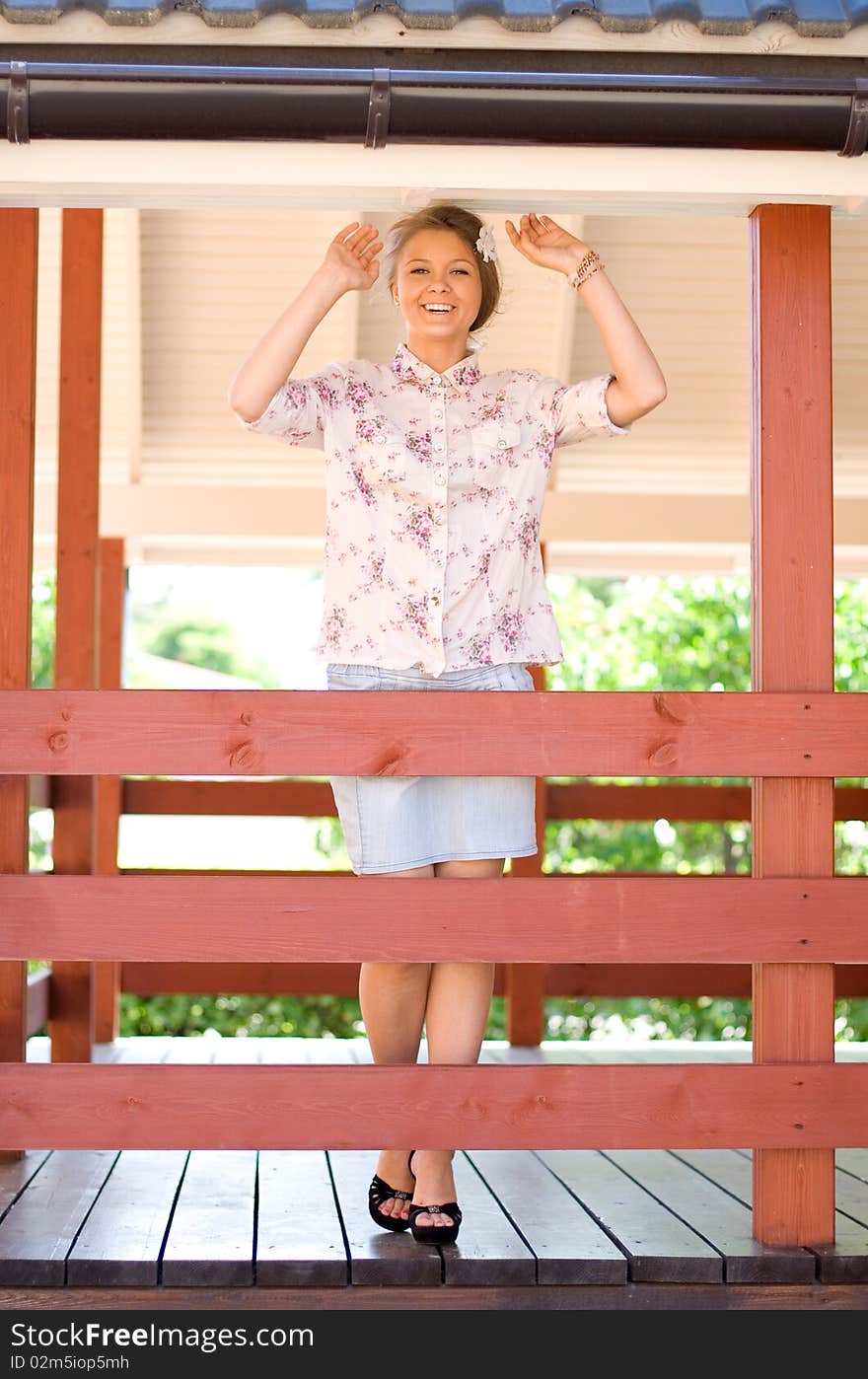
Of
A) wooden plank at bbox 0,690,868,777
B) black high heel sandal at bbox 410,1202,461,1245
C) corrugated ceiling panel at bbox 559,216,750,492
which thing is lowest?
black high heel sandal at bbox 410,1202,461,1245

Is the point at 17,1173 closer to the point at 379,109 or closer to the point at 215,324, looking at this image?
→ the point at 379,109

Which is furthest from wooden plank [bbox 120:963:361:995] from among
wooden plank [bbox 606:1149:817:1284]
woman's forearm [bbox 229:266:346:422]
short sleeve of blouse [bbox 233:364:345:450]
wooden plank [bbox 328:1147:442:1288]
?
woman's forearm [bbox 229:266:346:422]

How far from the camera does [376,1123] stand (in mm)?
3012

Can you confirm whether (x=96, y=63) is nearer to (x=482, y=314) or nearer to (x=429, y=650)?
(x=482, y=314)

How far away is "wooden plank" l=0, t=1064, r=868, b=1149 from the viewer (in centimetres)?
300

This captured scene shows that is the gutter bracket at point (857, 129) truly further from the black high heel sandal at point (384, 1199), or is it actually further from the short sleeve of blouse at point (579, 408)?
the black high heel sandal at point (384, 1199)

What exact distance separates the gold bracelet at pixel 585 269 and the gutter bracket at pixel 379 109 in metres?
0.46

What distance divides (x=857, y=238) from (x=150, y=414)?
2.78 meters

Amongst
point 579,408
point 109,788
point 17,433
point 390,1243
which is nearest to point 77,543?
point 17,433

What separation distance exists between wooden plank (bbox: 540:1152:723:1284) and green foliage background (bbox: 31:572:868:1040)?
27.9 feet

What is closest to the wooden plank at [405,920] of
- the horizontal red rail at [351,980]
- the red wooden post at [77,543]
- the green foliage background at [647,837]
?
the red wooden post at [77,543]

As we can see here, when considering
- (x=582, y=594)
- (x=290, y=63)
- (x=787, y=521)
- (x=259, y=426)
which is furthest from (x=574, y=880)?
(x=582, y=594)

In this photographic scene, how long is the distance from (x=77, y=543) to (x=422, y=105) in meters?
2.14

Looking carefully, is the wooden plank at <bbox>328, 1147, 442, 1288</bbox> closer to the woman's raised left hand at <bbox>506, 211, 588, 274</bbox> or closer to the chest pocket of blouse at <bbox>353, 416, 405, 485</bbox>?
the chest pocket of blouse at <bbox>353, 416, 405, 485</bbox>
